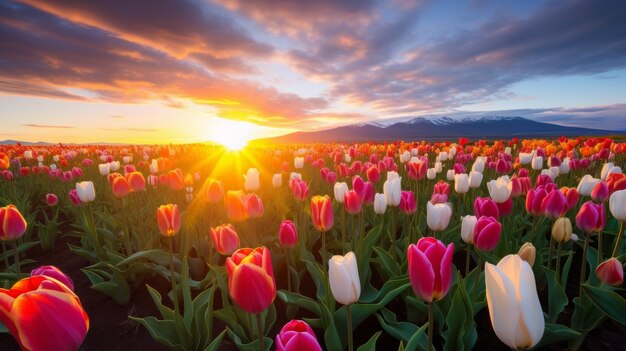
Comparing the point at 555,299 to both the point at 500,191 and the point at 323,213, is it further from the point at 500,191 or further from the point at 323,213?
the point at 323,213

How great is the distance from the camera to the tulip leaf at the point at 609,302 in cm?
217

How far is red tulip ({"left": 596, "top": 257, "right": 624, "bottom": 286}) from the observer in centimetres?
219

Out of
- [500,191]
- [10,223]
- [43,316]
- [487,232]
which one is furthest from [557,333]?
[10,223]

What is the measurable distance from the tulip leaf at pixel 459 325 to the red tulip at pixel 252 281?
132 centimetres

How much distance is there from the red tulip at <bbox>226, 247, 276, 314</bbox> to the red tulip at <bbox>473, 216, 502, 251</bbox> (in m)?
1.45

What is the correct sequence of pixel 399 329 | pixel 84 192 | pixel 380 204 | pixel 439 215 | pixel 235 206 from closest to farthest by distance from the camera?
pixel 399 329
pixel 439 215
pixel 235 206
pixel 380 204
pixel 84 192

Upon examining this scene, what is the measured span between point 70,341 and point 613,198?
3.42 m

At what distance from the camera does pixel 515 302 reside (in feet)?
3.87

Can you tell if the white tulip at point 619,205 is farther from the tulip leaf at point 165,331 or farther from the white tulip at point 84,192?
the white tulip at point 84,192

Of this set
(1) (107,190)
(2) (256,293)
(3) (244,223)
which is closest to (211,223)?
(3) (244,223)

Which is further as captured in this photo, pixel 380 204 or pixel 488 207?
pixel 380 204

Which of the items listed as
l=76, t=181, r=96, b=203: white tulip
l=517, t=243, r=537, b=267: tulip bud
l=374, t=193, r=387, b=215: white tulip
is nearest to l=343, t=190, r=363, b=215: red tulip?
l=374, t=193, r=387, b=215: white tulip

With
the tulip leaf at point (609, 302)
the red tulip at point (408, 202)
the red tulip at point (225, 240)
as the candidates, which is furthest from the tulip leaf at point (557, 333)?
the red tulip at point (225, 240)

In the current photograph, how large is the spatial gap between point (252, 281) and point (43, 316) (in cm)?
73
